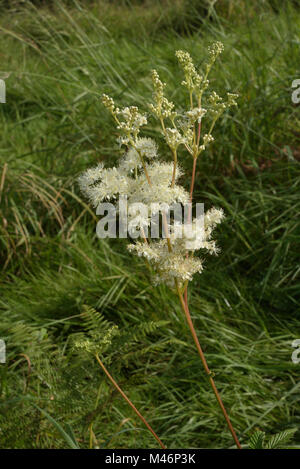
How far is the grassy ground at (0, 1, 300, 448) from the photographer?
1.70 m

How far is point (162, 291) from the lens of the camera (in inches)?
84.3

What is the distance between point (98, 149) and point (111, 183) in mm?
1647

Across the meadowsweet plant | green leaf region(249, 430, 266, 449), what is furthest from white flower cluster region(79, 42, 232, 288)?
green leaf region(249, 430, 266, 449)

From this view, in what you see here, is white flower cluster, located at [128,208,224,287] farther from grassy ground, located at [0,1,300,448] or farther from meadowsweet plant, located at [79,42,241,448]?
grassy ground, located at [0,1,300,448]

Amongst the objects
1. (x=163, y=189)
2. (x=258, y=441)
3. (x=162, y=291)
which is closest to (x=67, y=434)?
(x=258, y=441)

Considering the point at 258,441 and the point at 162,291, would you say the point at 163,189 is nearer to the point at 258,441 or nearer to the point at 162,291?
the point at 258,441

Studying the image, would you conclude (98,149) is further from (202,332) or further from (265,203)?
(202,332)

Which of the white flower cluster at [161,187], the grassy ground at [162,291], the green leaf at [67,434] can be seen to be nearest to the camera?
the white flower cluster at [161,187]

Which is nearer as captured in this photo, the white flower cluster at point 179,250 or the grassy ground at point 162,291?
the white flower cluster at point 179,250

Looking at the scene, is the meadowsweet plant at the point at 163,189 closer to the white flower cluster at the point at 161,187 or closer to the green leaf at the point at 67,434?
the white flower cluster at the point at 161,187

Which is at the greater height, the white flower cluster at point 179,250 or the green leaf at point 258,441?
the white flower cluster at point 179,250

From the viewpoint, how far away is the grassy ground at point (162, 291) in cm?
170

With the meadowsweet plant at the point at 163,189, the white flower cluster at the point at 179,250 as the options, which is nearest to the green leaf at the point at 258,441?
the meadowsweet plant at the point at 163,189

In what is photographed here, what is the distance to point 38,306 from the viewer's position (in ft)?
7.41
